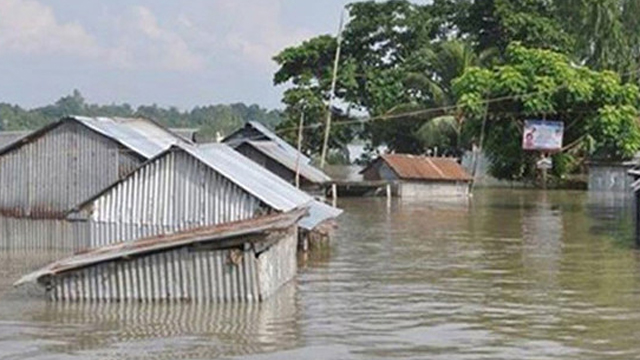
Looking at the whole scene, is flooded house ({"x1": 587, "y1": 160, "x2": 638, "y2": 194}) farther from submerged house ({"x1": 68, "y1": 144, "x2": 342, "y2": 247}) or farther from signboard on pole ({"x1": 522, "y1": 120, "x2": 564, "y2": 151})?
submerged house ({"x1": 68, "y1": 144, "x2": 342, "y2": 247})

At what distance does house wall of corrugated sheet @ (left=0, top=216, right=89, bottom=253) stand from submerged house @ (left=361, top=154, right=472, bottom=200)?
88.1ft

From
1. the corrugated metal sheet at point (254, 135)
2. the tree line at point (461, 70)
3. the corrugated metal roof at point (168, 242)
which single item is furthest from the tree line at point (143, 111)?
→ the corrugated metal roof at point (168, 242)

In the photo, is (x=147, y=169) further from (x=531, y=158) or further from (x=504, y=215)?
(x=531, y=158)

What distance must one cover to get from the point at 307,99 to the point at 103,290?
135 ft

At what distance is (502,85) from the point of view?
163 ft

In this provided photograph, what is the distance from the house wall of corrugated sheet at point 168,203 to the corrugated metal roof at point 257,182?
17 centimetres

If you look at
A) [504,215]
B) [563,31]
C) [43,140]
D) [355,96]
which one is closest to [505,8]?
[563,31]

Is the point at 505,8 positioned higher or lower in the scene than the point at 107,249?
higher

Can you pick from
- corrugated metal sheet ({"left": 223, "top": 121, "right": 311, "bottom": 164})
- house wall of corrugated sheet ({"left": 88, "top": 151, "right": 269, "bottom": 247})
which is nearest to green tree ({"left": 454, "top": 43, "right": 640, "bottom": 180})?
corrugated metal sheet ({"left": 223, "top": 121, "right": 311, "bottom": 164})

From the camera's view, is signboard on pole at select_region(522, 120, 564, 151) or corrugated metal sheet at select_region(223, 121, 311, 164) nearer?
corrugated metal sheet at select_region(223, 121, 311, 164)

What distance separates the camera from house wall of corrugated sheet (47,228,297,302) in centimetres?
1880

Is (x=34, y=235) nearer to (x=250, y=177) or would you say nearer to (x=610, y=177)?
(x=250, y=177)

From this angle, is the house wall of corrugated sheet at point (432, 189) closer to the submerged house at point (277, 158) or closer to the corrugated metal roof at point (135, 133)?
the submerged house at point (277, 158)

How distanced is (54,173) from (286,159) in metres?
11.3
